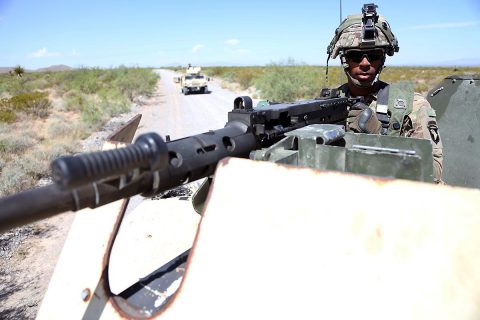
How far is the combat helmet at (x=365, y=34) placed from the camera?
3479 mm

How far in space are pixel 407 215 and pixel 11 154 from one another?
35.5 ft

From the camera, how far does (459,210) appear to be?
3.59 feet

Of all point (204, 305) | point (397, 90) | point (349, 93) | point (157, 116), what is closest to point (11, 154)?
point (157, 116)

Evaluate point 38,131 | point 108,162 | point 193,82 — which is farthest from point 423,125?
point 193,82

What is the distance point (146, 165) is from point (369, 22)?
295 cm

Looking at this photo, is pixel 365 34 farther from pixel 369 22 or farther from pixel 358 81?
pixel 358 81

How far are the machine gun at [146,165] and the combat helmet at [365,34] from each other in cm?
124

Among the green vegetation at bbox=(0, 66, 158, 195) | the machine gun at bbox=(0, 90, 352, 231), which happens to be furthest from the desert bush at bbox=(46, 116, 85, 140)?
the machine gun at bbox=(0, 90, 352, 231)

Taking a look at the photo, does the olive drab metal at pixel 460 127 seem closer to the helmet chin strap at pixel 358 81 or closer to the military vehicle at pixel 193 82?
the helmet chin strap at pixel 358 81

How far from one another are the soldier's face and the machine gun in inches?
48.9

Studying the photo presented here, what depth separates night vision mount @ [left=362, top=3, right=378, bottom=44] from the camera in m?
3.44

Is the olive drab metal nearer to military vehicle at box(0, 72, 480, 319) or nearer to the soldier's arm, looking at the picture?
the soldier's arm

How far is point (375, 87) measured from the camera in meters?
3.79

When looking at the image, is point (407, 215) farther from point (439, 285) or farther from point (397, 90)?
point (397, 90)
